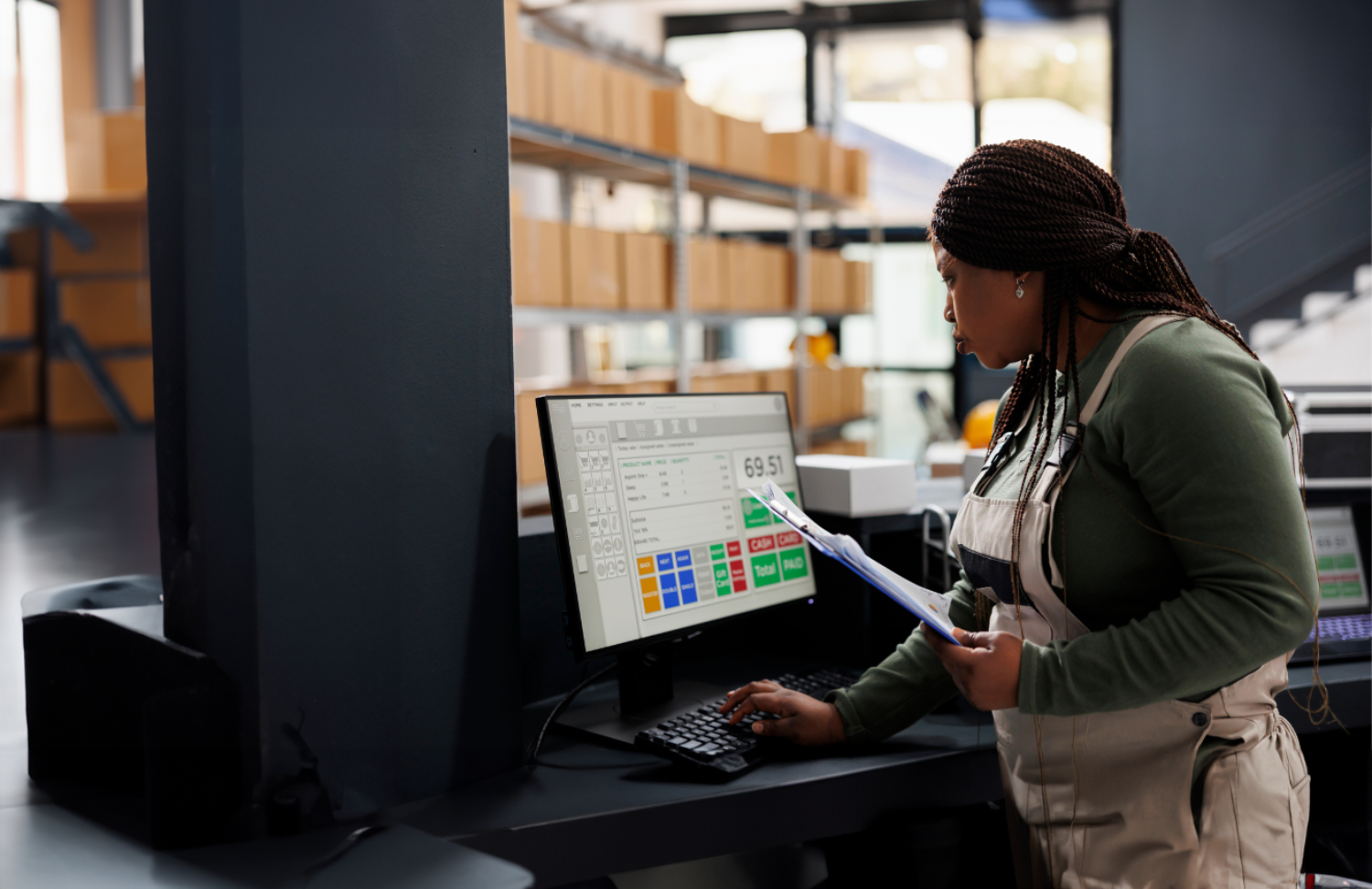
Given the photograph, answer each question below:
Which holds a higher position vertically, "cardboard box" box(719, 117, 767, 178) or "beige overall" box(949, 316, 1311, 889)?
"cardboard box" box(719, 117, 767, 178)

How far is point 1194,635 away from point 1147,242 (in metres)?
0.39

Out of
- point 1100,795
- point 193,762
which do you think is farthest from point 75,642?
point 1100,795

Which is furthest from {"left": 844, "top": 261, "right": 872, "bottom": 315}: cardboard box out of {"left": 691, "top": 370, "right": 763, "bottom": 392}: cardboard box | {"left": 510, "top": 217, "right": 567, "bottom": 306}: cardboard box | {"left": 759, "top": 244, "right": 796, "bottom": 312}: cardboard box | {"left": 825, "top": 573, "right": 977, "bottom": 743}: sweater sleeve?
{"left": 825, "top": 573, "right": 977, "bottom": 743}: sweater sleeve

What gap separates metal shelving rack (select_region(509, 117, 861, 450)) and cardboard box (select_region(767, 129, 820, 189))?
63 millimetres

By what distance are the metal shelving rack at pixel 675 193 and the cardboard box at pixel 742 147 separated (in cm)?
5

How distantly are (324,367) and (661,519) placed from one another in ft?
1.54

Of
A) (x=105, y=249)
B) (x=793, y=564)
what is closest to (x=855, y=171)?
(x=105, y=249)

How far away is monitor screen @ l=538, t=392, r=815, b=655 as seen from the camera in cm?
124

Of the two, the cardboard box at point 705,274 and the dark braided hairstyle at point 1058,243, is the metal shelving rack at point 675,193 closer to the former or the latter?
the cardboard box at point 705,274

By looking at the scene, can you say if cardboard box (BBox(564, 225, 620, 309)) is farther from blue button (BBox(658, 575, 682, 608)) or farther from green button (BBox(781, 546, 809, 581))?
blue button (BBox(658, 575, 682, 608))

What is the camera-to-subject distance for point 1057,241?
3.41 feet

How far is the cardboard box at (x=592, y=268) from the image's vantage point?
3795 mm

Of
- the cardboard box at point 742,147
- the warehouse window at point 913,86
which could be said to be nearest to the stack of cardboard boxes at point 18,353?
the cardboard box at point 742,147

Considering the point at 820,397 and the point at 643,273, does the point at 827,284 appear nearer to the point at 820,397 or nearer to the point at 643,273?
the point at 820,397
